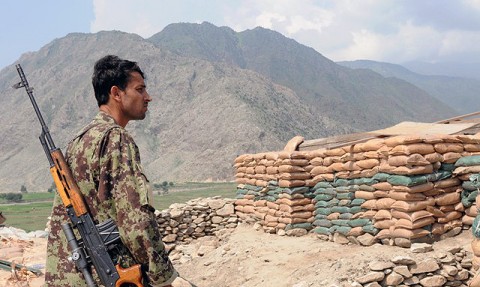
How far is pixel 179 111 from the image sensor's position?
5100 cm

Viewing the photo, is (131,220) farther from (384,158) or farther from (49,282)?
(384,158)

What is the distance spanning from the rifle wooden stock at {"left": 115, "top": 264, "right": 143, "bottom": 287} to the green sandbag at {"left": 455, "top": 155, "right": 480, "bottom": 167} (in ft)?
15.3

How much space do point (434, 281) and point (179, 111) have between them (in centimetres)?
4730

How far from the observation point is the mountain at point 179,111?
140 feet

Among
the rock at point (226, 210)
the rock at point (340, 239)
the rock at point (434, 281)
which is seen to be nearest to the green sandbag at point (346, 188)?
the rock at point (340, 239)

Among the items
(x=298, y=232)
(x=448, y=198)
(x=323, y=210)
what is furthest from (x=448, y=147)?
(x=298, y=232)

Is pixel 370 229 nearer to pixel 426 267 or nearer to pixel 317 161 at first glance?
pixel 426 267

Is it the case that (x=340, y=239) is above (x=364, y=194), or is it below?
below

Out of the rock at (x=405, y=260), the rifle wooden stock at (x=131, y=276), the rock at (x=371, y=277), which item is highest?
the rifle wooden stock at (x=131, y=276)

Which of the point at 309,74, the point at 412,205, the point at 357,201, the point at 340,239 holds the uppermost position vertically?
the point at 309,74

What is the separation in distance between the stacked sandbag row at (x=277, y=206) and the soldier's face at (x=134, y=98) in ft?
17.2

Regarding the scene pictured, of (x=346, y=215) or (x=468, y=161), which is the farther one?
(x=346, y=215)

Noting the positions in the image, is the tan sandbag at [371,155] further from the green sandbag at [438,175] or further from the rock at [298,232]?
the rock at [298,232]

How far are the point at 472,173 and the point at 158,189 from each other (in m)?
31.0
